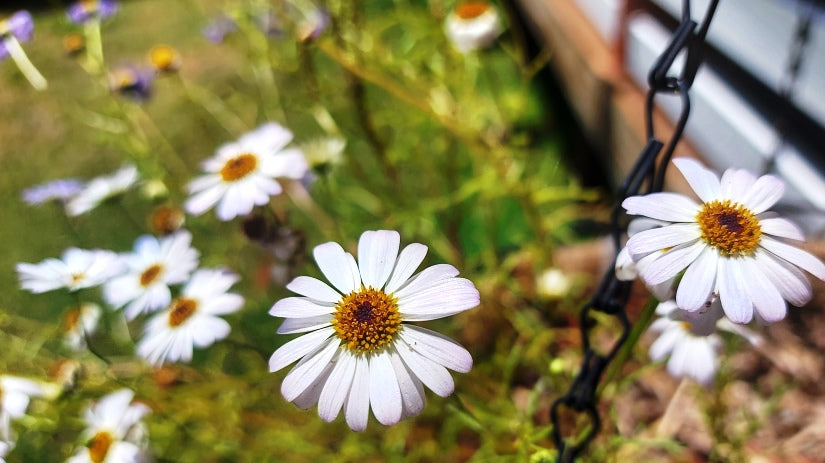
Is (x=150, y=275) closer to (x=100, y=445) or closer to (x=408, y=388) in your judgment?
(x=100, y=445)

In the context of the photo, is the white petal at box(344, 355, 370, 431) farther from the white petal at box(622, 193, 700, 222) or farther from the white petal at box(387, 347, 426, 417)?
the white petal at box(622, 193, 700, 222)

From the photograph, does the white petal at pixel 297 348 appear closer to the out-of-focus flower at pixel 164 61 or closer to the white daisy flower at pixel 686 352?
the white daisy flower at pixel 686 352

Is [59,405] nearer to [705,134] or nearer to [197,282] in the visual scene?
[197,282]

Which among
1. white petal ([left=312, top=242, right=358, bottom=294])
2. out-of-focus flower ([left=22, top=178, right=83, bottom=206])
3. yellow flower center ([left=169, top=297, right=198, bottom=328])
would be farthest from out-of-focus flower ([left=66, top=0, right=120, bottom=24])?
white petal ([left=312, top=242, right=358, bottom=294])

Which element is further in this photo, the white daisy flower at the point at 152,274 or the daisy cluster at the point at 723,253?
the white daisy flower at the point at 152,274

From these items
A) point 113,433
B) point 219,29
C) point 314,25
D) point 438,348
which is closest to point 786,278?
point 438,348

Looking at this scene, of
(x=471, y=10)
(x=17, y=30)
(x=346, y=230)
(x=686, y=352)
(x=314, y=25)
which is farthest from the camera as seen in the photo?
(x=471, y=10)

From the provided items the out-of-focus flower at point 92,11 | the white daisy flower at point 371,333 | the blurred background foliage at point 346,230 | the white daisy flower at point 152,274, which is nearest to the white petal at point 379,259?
the white daisy flower at point 371,333
